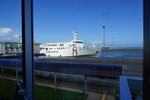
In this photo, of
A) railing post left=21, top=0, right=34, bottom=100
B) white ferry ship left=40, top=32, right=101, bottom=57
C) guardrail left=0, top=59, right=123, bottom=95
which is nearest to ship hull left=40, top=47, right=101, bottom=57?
white ferry ship left=40, top=32, right=101, bottom=57

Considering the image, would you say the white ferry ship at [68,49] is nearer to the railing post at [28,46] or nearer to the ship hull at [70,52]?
the ship hull at [70,52]

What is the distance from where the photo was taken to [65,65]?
63.0 inches

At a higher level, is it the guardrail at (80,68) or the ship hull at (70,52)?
the ship hull at (70,52)

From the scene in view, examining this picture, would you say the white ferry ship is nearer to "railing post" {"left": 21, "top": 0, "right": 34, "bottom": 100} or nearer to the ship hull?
the ship hull

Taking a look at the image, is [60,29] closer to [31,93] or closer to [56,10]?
[56,10]

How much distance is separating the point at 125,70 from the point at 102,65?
0.80 ft

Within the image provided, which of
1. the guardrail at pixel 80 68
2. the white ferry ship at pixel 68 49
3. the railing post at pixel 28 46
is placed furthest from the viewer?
the white ferry ship at pixel 68 49

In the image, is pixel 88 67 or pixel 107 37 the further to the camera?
pixel 88 67

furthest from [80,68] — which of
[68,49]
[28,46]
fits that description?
[28,46]

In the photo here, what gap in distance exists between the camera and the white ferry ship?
1499 millimetres

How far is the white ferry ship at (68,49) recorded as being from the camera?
1.50 metres

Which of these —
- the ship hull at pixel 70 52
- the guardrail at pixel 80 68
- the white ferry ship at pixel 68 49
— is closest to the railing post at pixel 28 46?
the guardrail at pixel 80 68

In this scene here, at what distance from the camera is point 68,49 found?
5.48 feet

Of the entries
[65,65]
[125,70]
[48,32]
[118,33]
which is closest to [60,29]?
[48,32]
